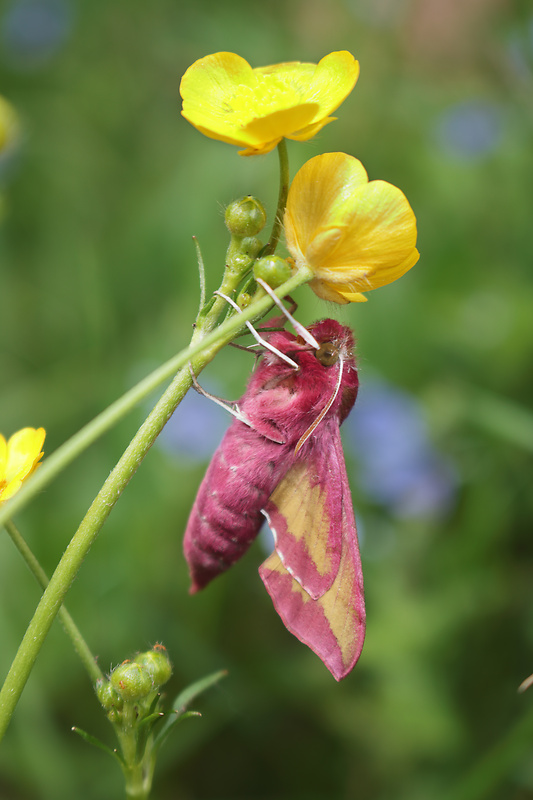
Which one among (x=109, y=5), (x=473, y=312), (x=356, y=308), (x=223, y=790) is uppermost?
(x=109, y=5)

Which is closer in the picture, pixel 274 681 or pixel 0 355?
pixel 274 681

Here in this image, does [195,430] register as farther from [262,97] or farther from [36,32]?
[36,32]

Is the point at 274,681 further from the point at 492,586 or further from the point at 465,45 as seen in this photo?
the point at 465,45

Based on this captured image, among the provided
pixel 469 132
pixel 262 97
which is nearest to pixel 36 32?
pixel 469 132

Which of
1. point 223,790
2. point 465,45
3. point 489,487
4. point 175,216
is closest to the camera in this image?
point 223,790

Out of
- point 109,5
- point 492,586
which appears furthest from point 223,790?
point 109,5

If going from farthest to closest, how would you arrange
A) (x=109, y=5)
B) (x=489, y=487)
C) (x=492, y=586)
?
(x=109, y=5) < (x=489, y=487) < (x=492, y=586)

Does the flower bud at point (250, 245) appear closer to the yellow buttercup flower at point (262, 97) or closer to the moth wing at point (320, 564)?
the yellow buttercup flower at point (262, 97)

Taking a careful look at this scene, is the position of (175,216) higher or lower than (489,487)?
higher
